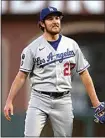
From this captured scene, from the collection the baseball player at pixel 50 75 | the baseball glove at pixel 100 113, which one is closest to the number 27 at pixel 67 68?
the baseball player at pixel 50 75

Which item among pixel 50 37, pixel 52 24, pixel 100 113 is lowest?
pixel 100 113

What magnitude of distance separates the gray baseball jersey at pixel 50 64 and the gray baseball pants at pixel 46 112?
0.08 meters

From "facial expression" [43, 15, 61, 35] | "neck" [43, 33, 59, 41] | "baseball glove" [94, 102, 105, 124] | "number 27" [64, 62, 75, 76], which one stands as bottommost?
"baseball glove" [94, 102, 105, 124]

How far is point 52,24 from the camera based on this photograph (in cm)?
448

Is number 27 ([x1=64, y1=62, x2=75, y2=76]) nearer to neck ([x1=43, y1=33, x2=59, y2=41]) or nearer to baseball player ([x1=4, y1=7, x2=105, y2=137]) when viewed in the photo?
baseball player ([x1=4, y1=7, x2=105, y2=137])

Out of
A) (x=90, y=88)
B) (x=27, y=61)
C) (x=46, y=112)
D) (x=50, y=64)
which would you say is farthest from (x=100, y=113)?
(x=27, y=61)

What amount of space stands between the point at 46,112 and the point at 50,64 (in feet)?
1.29

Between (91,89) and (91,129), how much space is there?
378 cm

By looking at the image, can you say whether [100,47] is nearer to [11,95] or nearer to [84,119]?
[84,119]

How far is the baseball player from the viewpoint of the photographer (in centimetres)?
449

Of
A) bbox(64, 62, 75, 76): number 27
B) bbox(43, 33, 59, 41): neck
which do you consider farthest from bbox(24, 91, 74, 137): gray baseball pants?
bbox(43, 33, 59, 41): neck

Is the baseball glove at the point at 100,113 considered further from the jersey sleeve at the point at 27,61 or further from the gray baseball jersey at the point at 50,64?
the jersey sleeve at the point at 27,61

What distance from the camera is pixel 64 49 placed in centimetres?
452

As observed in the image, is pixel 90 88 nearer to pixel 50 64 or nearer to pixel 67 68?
pixel 67 68
